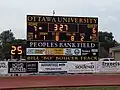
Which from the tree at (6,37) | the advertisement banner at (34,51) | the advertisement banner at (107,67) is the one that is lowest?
the advertisement banner at (107,67)

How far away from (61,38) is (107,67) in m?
7.55

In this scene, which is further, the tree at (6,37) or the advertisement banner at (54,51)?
the tree at (6,37)

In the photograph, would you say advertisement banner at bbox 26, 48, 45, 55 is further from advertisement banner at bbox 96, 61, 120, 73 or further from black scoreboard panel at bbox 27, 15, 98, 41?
advertisement banner at bbox 96, 61, 120, 73

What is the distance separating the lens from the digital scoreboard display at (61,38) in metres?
26.7

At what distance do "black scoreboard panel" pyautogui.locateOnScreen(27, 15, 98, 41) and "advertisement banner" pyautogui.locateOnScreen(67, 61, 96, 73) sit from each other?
4.10 meters

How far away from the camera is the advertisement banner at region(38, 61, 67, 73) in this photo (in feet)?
99.2

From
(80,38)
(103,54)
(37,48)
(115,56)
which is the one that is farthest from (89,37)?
(103,54)

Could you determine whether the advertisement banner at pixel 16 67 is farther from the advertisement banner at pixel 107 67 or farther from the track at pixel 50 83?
the advertisement banner at pixel 107 67

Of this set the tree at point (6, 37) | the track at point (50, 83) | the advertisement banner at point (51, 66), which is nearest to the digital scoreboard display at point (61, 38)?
the advertisement banner at point (51, 66)

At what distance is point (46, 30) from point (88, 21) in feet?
11.9

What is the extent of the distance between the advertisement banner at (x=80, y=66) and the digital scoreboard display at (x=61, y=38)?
6.46 feet

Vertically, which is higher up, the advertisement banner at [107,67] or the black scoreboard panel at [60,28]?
the black scoreboard panel at [60,28]

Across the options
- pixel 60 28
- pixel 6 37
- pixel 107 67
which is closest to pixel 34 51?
pixel 60 28

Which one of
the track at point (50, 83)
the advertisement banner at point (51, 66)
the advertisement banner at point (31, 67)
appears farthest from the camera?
the advertisement banner at point (51, 66)
